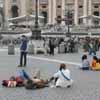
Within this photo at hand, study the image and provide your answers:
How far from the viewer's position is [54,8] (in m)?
117

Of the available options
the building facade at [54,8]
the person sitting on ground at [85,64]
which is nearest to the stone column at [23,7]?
the building facade at [54,8]

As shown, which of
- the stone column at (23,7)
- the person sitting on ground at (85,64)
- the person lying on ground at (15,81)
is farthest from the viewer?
the stone column at (23,7)

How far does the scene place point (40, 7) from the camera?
11869cm

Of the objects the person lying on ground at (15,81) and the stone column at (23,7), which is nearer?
the person lying on ground at (15,81)

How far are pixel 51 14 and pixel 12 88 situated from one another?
9972 cm

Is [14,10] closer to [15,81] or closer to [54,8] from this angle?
[54,8]

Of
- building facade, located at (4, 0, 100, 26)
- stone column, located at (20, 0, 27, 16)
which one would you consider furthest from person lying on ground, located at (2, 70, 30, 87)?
stone column, located at (20, 0, 27, 16)

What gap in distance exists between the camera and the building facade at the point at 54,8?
11412cm

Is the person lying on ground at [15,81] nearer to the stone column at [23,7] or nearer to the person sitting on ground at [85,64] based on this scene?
the person sitting on ground at [85,64]

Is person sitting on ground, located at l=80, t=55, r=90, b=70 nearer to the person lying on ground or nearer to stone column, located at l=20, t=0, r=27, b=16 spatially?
the person lying on ground

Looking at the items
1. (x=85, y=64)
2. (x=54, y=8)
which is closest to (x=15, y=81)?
(x=85, y=64)

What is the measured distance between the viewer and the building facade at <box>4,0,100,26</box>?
11412 cm

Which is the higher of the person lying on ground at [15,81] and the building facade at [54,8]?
the building facade at [54,8]

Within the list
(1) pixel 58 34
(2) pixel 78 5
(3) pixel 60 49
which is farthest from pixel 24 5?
(3) pixel 60 49
